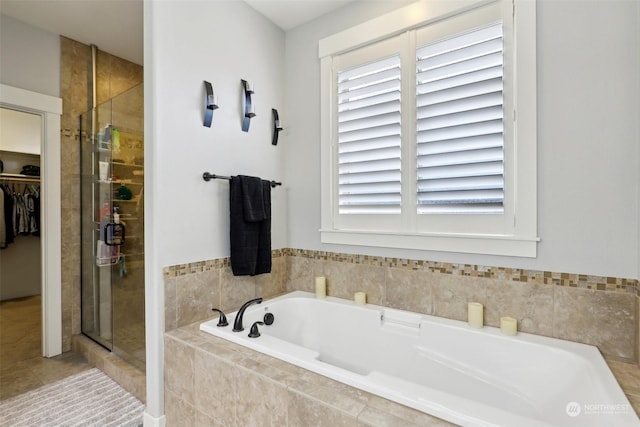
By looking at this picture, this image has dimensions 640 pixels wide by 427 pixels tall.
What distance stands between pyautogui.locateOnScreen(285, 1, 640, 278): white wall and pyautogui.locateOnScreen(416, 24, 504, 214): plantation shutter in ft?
0.65

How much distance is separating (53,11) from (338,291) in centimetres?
297

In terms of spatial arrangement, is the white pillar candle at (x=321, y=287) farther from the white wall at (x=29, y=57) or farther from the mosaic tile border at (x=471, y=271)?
the white wall at (x=29, y=57)

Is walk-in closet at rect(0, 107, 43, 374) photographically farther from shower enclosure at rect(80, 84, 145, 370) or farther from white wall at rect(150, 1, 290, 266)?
white wall at rect(150, 1, 290, 266)

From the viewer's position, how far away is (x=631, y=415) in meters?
0.95

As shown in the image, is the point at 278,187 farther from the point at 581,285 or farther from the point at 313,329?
the point at 581,285

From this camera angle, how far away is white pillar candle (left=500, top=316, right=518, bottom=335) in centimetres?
157

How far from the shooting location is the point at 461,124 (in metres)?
1.75

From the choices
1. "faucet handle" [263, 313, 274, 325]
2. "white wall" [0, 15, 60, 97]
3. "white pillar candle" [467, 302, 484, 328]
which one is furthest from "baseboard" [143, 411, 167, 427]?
"white wall" [0, 15, 60, 97]

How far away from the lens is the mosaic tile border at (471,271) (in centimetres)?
142

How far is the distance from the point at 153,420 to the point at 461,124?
2352 mm

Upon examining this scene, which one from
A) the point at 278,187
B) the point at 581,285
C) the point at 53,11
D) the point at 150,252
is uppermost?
the point at 53,11

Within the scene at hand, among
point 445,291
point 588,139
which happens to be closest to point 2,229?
point 445,291

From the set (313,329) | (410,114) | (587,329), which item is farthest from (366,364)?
(410,114)

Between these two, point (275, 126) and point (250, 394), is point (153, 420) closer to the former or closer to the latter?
point (250, 394)
